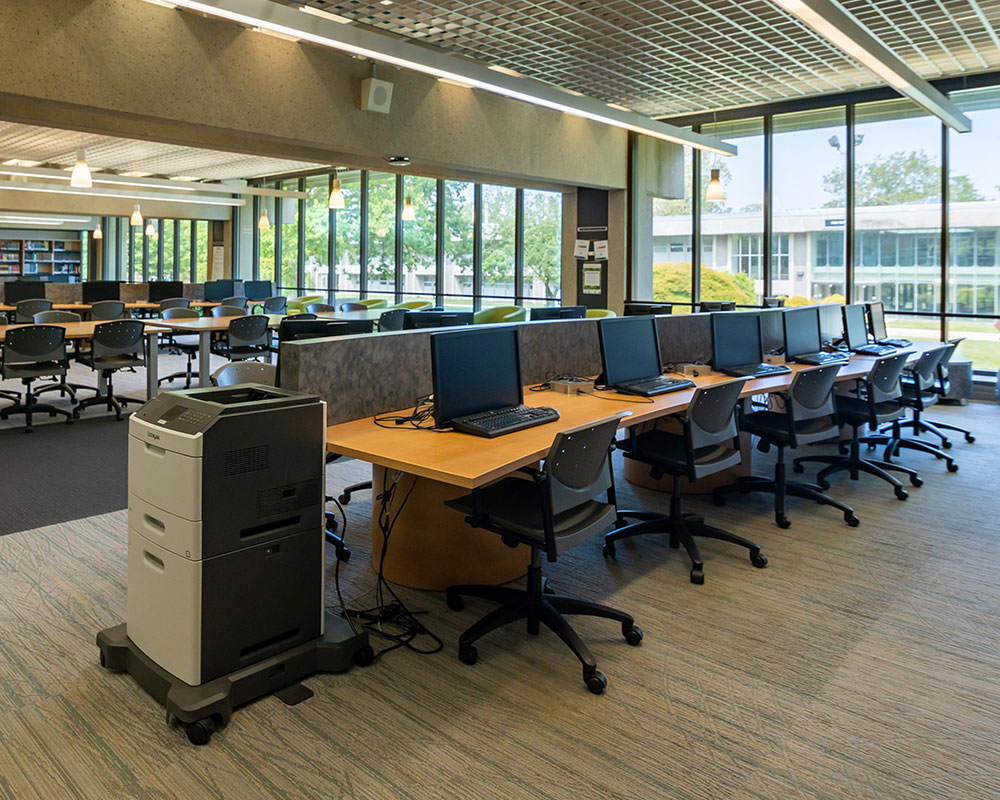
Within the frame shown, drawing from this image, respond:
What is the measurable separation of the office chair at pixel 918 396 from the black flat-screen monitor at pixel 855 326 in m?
0.43

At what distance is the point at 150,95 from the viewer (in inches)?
207

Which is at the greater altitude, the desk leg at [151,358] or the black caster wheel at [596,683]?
the desk leg at [151,358]

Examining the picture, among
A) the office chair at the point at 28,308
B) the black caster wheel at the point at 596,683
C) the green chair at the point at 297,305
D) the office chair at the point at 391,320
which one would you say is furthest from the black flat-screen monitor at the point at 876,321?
the office chair at the point at 28,308

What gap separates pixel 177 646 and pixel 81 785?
0.42m

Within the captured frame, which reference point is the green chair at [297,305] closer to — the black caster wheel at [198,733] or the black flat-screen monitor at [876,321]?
the black flat-screen monitor at [876,321]

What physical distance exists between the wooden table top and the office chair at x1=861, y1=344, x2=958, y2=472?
255 centimetres

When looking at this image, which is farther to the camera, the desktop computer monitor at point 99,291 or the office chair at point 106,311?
the desktop computer monitor at point 99,291

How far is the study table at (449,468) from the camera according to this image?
263 centimetres

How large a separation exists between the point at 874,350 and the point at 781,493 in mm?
2337

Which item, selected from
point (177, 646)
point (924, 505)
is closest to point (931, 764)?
point (177, 646)

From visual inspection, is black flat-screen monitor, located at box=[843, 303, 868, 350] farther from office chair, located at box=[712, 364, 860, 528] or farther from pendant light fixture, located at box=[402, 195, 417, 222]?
pendant light fixture, located at box=[402, 195, 417, 222]

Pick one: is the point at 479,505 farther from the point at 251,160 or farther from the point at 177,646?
the point at 251,160

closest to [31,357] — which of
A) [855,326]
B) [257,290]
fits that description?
[855,326]

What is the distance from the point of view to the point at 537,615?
2.88 m
